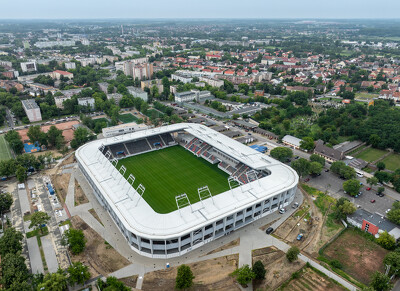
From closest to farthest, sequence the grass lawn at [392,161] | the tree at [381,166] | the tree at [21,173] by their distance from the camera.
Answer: the tree at [21,173] < the tree at [381,166] < the grass lawn at [392,161]

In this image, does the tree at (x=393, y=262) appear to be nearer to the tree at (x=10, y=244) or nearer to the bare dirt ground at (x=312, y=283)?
the bare dirt ground at (x=312, y=283)

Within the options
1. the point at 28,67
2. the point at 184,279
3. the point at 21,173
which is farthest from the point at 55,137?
the point at 28,67

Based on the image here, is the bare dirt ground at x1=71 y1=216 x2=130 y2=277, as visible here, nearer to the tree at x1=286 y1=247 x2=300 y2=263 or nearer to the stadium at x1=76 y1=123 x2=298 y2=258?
the stadium at x1=76 y1=123 x2=298 y2=258

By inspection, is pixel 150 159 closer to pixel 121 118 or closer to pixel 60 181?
pixel 60 181

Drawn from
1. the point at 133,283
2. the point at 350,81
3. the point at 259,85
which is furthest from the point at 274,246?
the point at 350,81

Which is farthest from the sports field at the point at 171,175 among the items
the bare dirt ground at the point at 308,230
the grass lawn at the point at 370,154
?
the grass lawn at the point at 370,154

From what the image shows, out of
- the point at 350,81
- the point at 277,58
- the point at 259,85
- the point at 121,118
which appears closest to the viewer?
the point at 121,118

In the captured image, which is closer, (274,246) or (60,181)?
(274,246)
